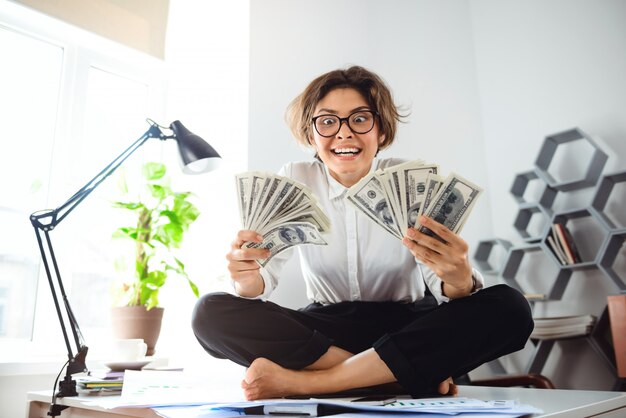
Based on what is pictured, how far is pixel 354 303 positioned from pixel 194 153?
28.5 inches

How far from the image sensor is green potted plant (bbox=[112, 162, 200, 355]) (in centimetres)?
201

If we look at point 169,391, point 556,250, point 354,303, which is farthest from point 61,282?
point 556,250

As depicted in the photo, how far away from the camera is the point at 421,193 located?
105cm

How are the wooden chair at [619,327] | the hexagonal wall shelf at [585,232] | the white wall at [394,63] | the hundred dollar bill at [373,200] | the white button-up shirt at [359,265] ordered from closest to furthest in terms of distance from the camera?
the hundred dollar bill at [373,200]
the white button-up shirt at [359,265]
the wooden chair at [619,327]
the white wall at [394,63]
the hexagonal wall shelf at [585,232]

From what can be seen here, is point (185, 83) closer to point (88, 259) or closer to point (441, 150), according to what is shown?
point (88, 259)

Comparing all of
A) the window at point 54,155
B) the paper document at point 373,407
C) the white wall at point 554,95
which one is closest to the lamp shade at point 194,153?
the window at point 54,155

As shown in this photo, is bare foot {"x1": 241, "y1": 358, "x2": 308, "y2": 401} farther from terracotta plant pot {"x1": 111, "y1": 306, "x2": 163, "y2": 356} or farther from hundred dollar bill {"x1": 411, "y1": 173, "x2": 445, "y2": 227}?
terracotta plant pot {"x1": 111, "y1": 306, "x2": 163, "y2": 356}

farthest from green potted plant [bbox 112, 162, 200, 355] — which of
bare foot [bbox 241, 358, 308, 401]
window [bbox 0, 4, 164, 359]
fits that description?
bare foot [bbox 241, 358, 308, 401]

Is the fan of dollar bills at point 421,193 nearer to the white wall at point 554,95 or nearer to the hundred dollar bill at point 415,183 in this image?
the hundred dollar bill at point 415,183

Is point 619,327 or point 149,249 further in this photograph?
point 149,249

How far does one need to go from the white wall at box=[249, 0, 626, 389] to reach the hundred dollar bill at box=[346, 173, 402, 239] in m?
1.12

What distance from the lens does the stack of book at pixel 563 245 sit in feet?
7.93

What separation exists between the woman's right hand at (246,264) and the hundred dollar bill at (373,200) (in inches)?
9.5

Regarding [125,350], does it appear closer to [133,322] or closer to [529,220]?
[133,322]
